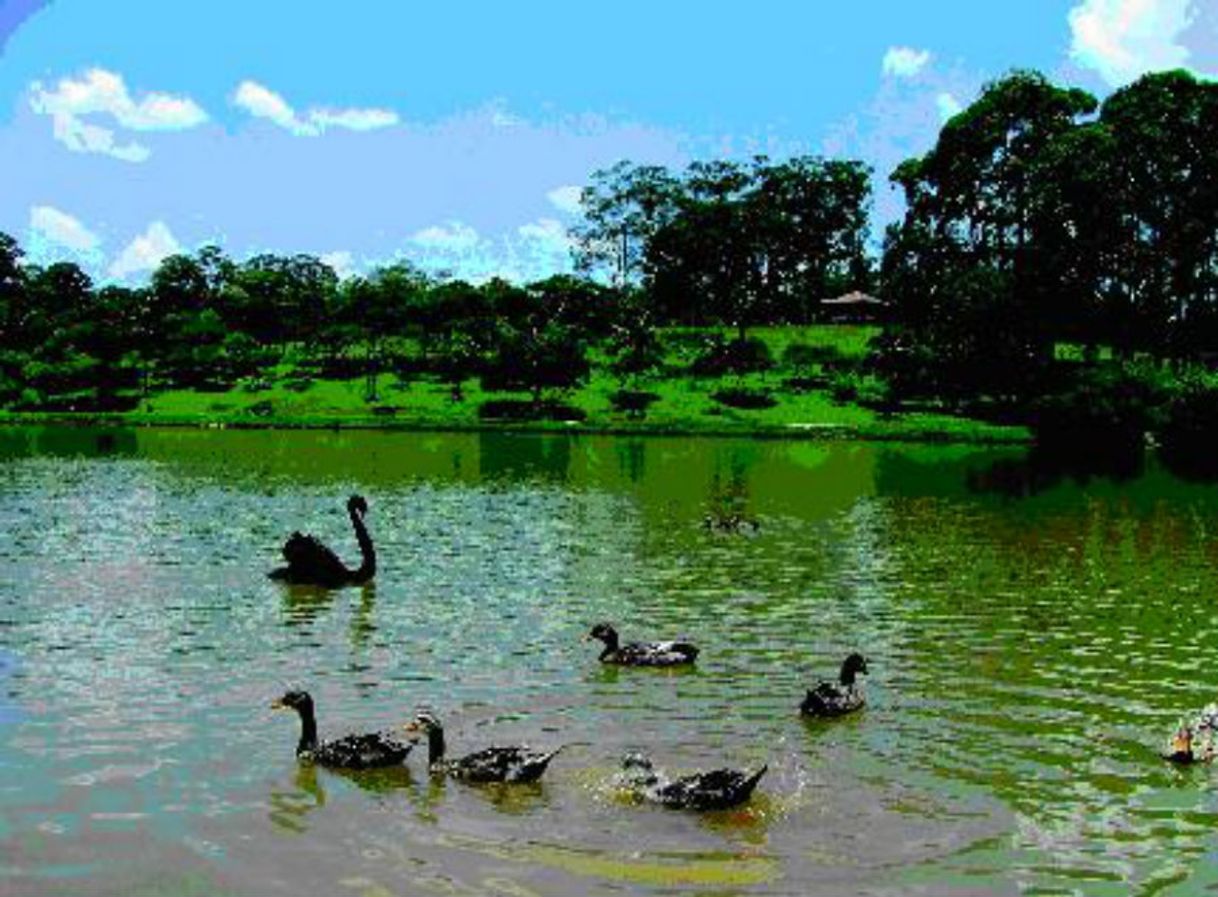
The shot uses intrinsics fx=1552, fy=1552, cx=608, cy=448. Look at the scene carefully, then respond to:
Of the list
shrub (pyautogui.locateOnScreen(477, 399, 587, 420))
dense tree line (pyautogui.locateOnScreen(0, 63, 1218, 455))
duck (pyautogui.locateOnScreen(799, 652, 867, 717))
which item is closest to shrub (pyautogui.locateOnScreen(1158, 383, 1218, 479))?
dense tree line (pyautogui.locateOnScreen(0, 63, 1218, 455))

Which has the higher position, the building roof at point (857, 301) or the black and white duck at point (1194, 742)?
the building roof at point (857, 301)

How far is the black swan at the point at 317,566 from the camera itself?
28.7 meters

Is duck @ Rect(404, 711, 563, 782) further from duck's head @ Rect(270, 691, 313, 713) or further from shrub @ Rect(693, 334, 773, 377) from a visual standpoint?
shrub @ Rect(693, 334, 773, 377)

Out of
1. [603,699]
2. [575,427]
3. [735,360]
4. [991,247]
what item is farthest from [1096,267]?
[603,699]

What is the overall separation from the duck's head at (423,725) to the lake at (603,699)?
1.39ft

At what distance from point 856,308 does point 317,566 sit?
4359 inches

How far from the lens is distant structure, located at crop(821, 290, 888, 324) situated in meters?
134

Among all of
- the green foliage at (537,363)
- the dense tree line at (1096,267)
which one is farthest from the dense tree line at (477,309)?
the dense tree line at (1096,267)

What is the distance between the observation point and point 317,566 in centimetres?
2883

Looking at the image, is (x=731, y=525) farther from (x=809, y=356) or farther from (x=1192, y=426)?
(x=809, y=356)

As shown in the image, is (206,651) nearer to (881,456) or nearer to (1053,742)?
(1053,742)

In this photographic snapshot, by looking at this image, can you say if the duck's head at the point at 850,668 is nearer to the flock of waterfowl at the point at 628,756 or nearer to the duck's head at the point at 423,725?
the flock of waterfowl at the point at 628,756

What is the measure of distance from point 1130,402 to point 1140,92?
2457 cm

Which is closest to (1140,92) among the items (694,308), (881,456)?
(881,456)
